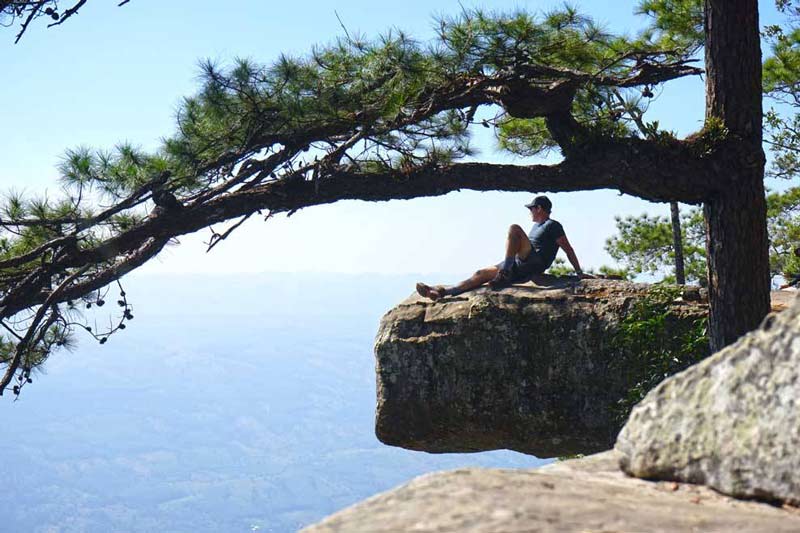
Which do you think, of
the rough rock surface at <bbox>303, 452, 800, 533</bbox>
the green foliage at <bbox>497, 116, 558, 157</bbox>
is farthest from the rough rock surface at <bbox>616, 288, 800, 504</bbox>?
the green foliage at <bbox>497, 116, 558, 157</bbox>

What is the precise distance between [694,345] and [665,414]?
6.77 m

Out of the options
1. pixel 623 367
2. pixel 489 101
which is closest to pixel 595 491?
pixel 623 367

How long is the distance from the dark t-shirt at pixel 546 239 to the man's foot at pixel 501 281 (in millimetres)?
524

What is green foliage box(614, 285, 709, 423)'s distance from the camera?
10055 mm

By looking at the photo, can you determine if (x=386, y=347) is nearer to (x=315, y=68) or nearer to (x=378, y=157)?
(x=378, y=157)

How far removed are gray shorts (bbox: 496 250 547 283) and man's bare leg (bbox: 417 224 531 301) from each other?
0.06 metres

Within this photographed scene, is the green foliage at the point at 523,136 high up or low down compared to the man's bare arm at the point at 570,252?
up

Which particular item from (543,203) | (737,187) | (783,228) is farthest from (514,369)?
(783,228)

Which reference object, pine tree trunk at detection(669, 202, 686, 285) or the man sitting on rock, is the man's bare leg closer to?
the man sitting on rock

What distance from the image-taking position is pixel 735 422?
139 inches

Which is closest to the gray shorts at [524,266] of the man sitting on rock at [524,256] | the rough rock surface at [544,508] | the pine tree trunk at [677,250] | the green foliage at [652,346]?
the man sitting on rock at [524,256]

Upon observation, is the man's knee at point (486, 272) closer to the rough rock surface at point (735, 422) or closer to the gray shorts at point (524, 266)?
the gray shorts at point (524, 266)

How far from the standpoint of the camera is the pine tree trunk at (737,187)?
9.52 metres

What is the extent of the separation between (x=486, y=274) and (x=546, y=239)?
1.00 meters
